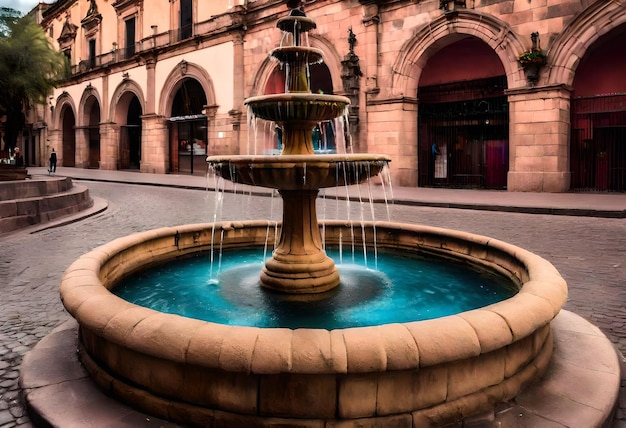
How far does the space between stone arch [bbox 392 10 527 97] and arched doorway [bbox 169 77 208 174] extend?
42.4 ft

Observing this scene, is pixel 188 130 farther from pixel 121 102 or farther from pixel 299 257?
pixel 299 257

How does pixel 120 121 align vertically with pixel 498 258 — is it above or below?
above

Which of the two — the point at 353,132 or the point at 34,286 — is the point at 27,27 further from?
the point at 34,286

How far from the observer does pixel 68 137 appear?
137 feet

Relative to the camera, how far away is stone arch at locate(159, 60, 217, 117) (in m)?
25.1

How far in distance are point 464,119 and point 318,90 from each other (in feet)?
27.8

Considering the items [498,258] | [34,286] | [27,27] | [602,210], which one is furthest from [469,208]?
[27,27]

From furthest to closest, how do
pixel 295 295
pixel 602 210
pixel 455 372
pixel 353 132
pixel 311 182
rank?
1. pixel 353 132
2. pixel 602 210
3. pixel 295 295
4. pixel 311 182
5. pixel 455 372

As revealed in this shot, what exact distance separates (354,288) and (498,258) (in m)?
1.59

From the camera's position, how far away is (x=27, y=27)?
1722 cm

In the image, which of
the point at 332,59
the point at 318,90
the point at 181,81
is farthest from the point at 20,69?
the point at 318,90

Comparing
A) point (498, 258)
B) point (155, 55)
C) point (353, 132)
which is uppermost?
point (155, 55)

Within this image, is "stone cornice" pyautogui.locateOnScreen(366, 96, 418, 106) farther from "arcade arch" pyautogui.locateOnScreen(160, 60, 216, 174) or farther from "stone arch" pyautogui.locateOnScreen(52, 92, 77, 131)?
"stone arch" pyautogui.locateOnScreen(52, 92, 77, 131)

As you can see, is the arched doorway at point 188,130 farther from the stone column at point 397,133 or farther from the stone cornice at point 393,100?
the stone column at point 397,133
